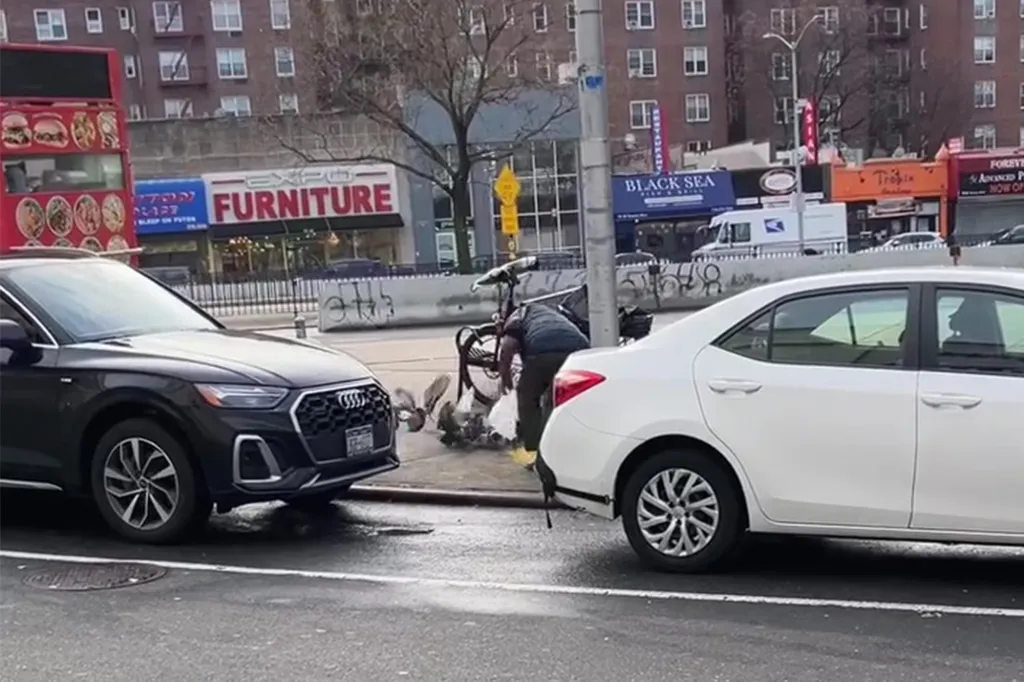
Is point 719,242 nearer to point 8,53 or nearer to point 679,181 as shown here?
point 679,181

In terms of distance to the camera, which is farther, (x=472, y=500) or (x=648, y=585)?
(x=472, y=500)

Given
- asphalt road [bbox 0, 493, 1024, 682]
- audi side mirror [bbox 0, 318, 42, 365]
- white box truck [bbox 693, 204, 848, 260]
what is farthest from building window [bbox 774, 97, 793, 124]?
audi side mirror [bbox 0, 318, 42, 365]

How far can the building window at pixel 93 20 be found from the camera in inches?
2645

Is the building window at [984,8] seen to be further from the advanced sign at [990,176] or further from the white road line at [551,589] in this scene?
the white road line at [551,589]

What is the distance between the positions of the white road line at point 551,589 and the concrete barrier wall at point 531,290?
17.7 metres

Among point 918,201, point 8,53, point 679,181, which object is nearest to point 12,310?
point 8,53

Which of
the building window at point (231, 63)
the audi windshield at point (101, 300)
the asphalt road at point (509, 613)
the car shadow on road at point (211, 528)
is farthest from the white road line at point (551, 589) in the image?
the building window at point (231, 63)

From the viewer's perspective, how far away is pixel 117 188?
21734mm

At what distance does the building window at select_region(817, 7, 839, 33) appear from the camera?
221 feet

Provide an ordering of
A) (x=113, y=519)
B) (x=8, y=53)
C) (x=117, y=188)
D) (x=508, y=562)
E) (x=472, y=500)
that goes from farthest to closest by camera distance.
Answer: (x=117, y=188), (x=8, y=53), (x=472, y=500), (x=113, y=519), (x=508, y=562)

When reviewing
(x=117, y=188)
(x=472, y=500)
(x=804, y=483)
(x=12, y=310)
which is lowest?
(x=472, y=500)

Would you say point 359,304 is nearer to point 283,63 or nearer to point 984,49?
point 283,63

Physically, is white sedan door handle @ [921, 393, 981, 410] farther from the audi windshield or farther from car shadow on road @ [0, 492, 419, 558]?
the audi windshield

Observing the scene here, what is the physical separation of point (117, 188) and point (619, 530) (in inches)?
686
